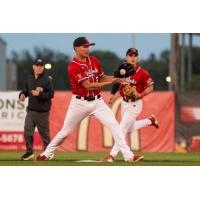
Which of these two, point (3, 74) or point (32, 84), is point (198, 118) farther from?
point (3, 74)

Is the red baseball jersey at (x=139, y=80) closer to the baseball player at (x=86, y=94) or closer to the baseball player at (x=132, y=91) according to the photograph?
the baseball player at (x=132, y=91)

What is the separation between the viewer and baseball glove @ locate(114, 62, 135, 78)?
1534 cm

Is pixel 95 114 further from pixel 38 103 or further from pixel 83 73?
pixel 38 103

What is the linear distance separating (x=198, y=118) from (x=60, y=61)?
22.0m

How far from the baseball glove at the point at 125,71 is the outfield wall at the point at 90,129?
7.36m

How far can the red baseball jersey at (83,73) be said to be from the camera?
14.8 meters

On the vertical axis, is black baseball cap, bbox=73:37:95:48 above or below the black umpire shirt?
above

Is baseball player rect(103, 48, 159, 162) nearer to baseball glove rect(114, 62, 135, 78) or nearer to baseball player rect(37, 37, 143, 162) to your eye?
baseball glove rect(114, 62, 135, 78)

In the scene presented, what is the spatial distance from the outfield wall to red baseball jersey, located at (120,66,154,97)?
6.25 metres

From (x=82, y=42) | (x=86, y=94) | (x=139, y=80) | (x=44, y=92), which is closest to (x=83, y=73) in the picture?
(x=86, y=94)

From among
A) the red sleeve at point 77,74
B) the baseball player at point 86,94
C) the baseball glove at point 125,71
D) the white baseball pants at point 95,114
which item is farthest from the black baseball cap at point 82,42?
the white baseball pants at point 95,114

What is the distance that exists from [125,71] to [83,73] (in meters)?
0.91

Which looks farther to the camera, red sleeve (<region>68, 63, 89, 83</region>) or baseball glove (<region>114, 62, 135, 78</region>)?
baseball glove (<region>114, 62, 135, 78</region>)

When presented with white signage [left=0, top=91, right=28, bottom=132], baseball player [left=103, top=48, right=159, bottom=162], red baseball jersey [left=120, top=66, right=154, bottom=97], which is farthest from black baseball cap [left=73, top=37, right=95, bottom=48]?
white signage [left=0, top=91, right=28, bottom=132]
